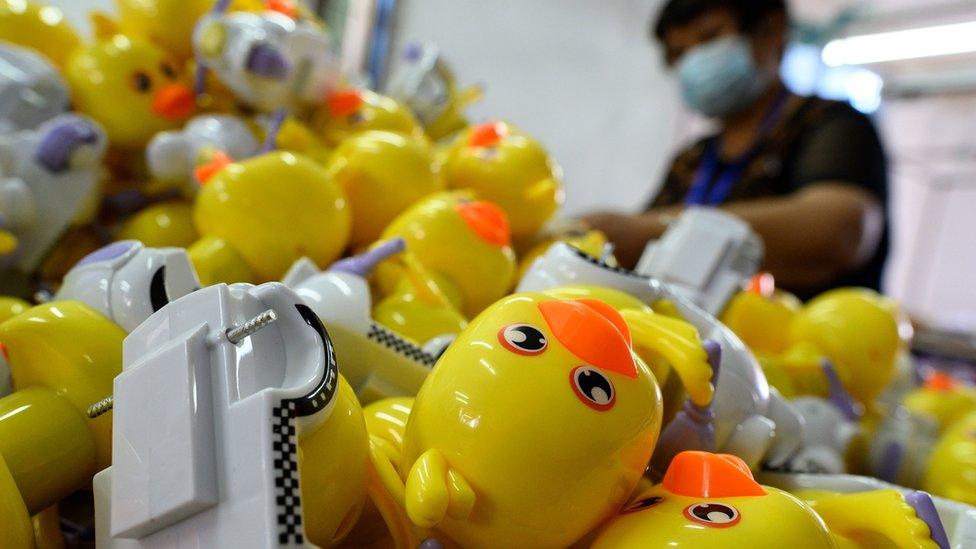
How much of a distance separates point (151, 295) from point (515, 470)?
0.25 metres

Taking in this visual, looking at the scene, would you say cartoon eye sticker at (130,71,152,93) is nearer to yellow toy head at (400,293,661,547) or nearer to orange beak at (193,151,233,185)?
orange beak at (193,151,233,185)

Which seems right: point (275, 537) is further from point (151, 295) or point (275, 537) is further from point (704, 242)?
point (704, 242)

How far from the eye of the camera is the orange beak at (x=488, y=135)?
2.73 ft

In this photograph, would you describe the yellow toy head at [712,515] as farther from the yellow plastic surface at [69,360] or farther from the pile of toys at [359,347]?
the yellow plastic surface at [69,360]

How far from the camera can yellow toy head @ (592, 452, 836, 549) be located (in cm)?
30

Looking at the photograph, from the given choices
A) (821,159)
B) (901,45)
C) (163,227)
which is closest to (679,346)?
(163,227)

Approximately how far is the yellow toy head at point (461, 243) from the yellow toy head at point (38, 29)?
1.57 feet

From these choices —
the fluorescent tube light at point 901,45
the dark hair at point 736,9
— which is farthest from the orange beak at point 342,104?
the fluorescent tube light at point 901,45

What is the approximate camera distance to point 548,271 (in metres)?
0.52

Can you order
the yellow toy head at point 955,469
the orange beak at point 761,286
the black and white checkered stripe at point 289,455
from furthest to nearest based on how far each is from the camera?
the orange beak at point 761,286
the yellow toy head at point 955,469
the black and white checkered stripe at point 289,455

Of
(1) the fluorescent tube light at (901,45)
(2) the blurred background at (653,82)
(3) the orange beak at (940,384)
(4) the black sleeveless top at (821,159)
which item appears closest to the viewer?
(3) the orange beak at (940,384)

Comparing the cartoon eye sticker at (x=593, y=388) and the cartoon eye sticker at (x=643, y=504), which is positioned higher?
the cartoon eye sticker at (x=593, y=388)

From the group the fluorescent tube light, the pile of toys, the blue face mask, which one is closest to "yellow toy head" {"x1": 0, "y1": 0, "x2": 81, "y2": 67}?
the pile of toys

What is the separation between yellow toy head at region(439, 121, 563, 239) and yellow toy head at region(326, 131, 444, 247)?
66 mm
